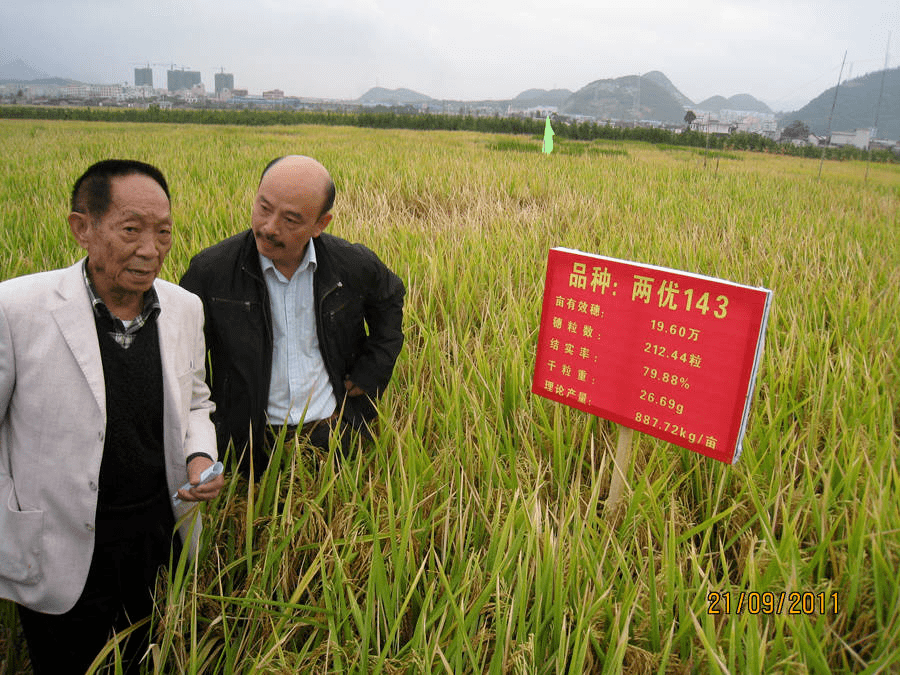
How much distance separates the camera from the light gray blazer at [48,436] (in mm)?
890

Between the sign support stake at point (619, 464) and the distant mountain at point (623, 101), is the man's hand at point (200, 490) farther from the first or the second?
the distant mountain at point (623, 101)

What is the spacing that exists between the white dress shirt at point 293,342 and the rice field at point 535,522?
146mm

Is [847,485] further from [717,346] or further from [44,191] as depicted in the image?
[44,191]

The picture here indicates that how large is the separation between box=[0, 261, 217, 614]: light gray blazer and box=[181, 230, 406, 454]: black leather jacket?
1.50 ft

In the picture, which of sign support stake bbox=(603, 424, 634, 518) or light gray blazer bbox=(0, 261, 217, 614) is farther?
sign support stake bbox=(603, 424, 634, 518)

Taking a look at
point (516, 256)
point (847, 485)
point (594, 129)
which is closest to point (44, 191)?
point (516, 256)

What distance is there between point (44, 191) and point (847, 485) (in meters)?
5.85

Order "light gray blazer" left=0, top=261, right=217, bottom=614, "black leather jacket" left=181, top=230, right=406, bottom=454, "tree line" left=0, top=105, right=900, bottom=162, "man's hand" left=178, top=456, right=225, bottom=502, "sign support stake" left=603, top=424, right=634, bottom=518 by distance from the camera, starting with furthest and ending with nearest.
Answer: "tree line" left=0, top=105, right=900, bottom=162 < "black leather jacket" left=181, top=230, right=406, bottom=454 < "sign support stake" left=603, top=424, right=634, bottom=518 < "man's hand" left=178, top=456, right=225, bottom=502 < "light gray blazer" left=0, top=261, right=217, bottom=614

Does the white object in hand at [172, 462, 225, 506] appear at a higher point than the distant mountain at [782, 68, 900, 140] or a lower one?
lower

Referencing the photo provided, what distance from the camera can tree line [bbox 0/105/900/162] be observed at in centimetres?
2561

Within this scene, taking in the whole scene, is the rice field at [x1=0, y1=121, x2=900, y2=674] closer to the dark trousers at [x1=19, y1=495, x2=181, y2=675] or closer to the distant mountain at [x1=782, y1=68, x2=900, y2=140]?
the dark trousers at [x1=19, y1=495, x2=181, y2=675]

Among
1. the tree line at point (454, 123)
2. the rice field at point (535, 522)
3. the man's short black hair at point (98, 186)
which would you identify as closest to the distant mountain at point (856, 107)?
the tree line at point (454, 123)
